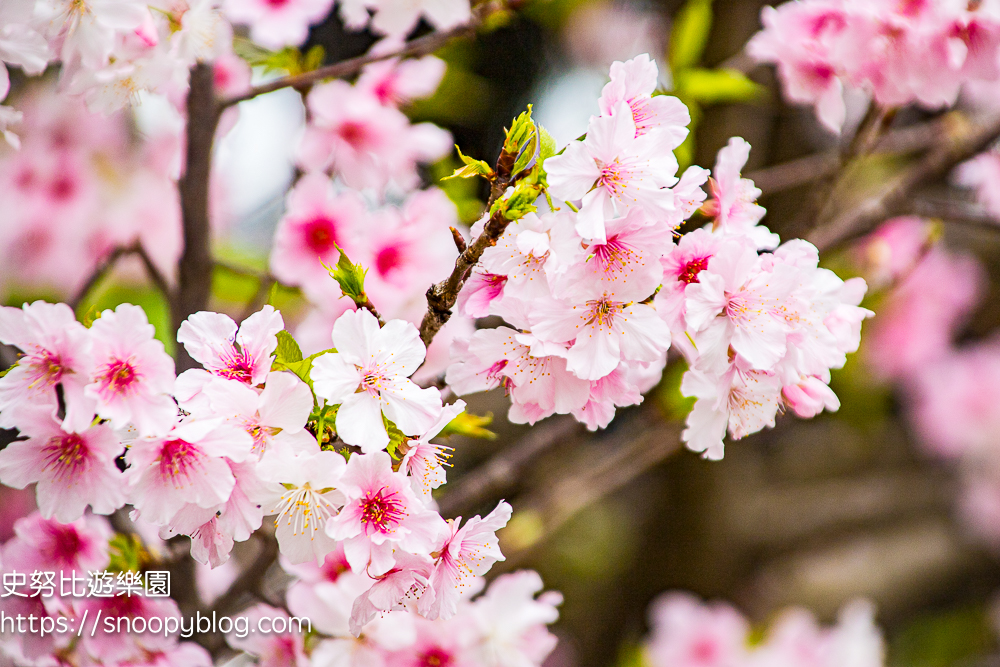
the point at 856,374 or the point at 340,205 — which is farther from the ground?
the point at 340,205

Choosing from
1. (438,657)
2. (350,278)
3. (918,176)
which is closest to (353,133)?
(350,278)

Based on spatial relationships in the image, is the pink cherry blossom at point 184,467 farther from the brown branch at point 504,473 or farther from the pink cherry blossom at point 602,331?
the brown branch at point 504,473

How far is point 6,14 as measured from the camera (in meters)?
0.68

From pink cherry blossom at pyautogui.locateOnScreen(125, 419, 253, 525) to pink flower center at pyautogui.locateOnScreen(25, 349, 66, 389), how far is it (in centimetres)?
10

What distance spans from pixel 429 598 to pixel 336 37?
1.22 m

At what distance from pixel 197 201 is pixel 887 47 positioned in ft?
3.13

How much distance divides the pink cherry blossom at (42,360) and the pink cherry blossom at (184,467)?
0.26 feet

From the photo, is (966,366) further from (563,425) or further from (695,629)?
(563,425)

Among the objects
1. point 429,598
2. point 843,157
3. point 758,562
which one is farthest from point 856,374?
point 429,598

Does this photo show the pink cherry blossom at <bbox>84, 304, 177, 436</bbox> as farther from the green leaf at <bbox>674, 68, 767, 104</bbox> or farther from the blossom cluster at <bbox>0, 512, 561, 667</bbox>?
the green leaf at <bbox>674, 68, 767, 104</bbox>

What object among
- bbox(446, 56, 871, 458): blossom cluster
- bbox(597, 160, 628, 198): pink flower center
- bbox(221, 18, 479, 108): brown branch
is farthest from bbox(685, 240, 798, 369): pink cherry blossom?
bbox(221, 18, 479, 108): brown branch

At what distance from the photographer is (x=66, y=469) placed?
624 millimetres

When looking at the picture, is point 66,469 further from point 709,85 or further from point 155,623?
point 709,85

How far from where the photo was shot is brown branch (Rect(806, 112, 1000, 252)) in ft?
3.85
